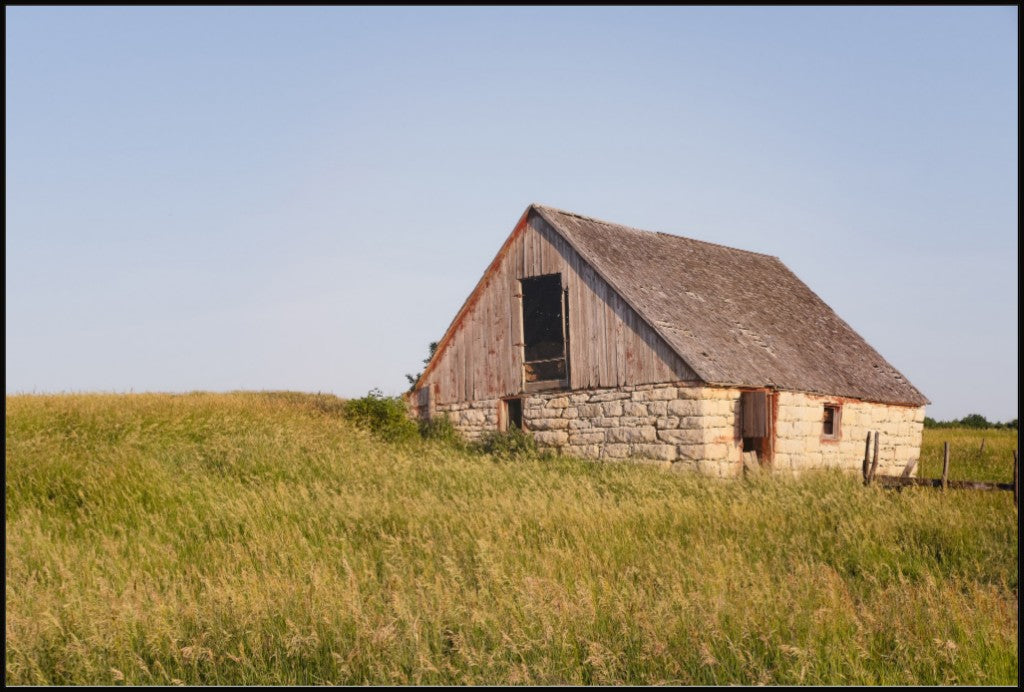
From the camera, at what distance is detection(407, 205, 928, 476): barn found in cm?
1973

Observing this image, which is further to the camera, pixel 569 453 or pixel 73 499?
pixel 569 453

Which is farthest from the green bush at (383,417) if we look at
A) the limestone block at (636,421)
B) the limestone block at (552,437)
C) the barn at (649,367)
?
the limestone block at (636,421)

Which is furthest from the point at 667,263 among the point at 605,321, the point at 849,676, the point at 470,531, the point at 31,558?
the point at 849,676

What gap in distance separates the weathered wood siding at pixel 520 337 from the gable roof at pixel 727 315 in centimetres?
24

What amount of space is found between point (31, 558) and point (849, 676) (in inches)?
340

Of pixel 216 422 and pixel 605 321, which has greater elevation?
pixel 605 321

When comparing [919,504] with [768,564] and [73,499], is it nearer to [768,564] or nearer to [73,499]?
[768,564]

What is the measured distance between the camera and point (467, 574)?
30.5 feet

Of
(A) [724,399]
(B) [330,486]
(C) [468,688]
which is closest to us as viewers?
(C) [468,688]

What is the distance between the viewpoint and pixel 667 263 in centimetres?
2473

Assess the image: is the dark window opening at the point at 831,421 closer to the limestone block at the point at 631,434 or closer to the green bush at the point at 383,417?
the limestone block at the point at 631,434

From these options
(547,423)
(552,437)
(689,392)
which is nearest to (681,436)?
(689,392)

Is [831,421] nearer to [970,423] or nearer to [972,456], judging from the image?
[972,456]

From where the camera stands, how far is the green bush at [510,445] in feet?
69.6
